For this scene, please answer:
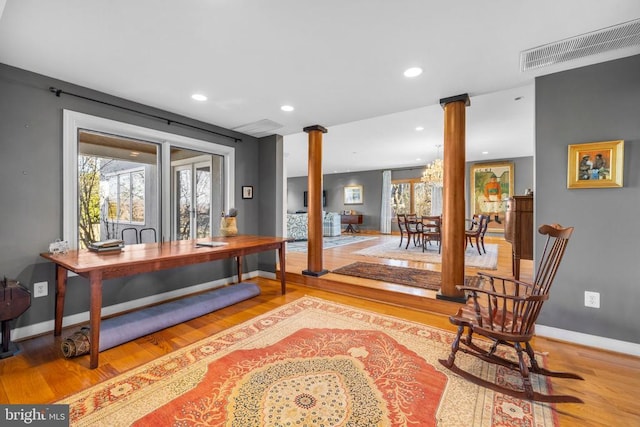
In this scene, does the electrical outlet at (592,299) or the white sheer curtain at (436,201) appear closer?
the electrical outlet at (592,299)

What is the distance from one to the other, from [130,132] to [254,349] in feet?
9.13

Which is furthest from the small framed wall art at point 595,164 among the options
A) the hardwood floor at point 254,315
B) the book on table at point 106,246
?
the book on table at point 106,246

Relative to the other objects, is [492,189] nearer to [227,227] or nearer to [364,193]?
[364,193]

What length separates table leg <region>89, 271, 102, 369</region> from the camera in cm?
195

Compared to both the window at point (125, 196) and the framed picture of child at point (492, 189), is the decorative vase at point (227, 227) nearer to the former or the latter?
the window at point (125, 196)

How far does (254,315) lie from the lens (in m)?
2.95

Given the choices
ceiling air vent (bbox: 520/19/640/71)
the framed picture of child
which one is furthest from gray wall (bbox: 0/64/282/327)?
the framed picture of child

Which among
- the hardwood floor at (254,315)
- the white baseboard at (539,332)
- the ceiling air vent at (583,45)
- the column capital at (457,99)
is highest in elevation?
the ceiling air vent at (583,45)

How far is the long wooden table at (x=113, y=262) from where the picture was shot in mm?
1967

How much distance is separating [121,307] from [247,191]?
2.29 meters

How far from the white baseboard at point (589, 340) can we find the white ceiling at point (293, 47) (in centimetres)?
230

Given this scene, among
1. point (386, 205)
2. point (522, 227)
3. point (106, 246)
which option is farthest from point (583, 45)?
point (386, 205)

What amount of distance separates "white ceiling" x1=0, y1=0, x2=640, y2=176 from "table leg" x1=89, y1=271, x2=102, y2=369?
166 cm

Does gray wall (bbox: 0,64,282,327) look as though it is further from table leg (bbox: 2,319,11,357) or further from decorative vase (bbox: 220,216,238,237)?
decorative vase (bbox: 220,216,238,237)
